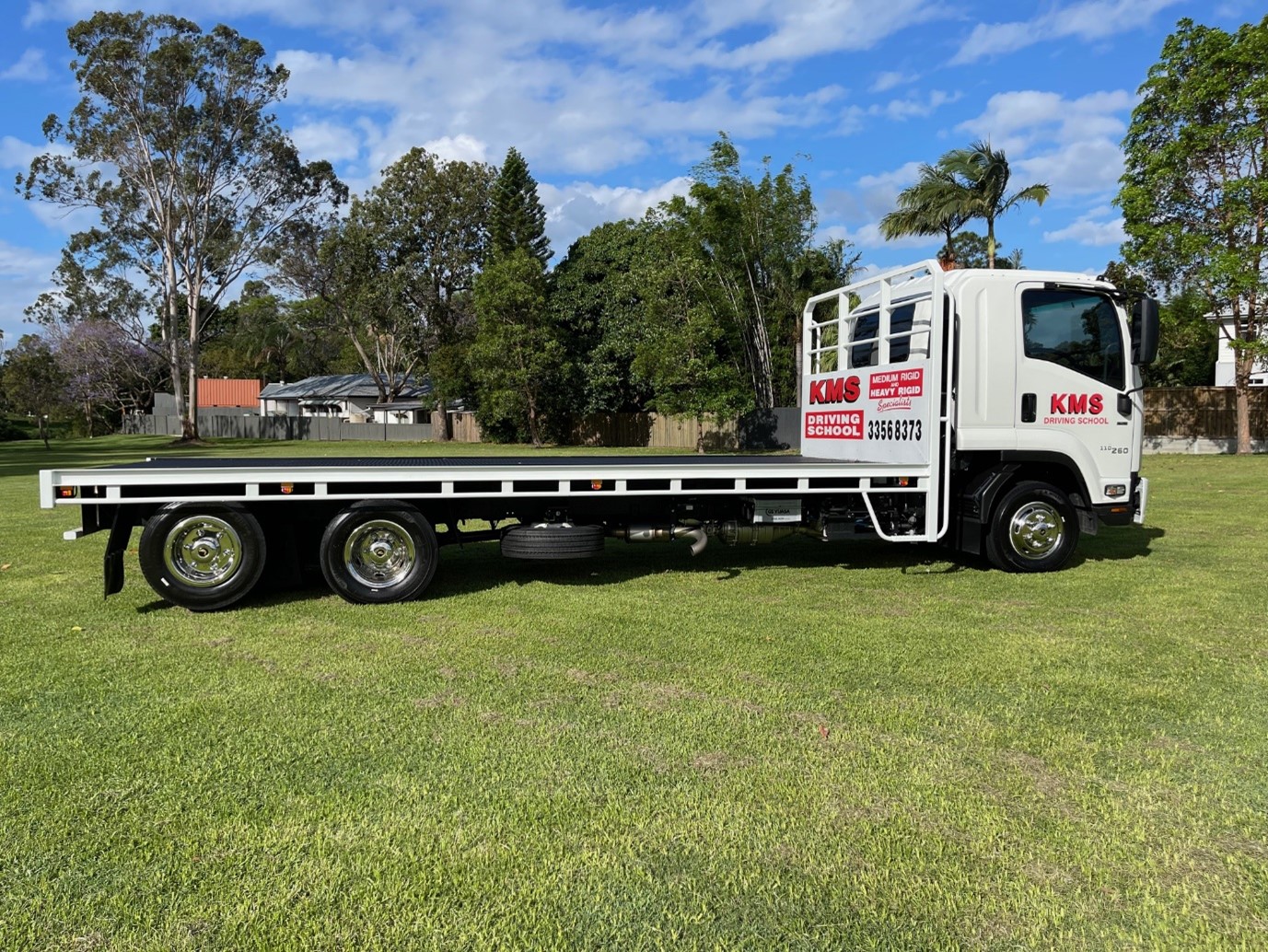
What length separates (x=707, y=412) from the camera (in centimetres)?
3322

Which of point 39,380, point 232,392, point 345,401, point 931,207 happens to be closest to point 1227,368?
point 931,207

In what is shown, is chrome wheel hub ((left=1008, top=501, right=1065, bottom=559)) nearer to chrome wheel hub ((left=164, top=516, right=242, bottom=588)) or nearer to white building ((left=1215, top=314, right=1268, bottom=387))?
chrome wheel hub ((left=164, top=516, right=242, bottom=588))

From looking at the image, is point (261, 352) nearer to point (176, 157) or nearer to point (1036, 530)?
point (176, 157)

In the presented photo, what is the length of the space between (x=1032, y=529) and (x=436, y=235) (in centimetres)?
4462

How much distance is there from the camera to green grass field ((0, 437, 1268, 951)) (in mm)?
2830

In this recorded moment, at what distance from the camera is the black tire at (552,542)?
729 centimetres

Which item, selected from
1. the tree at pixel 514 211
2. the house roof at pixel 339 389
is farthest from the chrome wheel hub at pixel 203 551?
the house roof at pixel 339 389

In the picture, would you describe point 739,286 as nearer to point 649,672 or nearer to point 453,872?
point 649,672

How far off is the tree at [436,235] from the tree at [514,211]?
0.29m

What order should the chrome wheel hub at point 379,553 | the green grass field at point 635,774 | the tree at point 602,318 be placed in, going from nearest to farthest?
the green grass field at point 635,774 → the chrome wheel hub at point 379,553 → the tree at point 602,318

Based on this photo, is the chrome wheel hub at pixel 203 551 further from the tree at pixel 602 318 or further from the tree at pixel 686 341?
the tree at pixel 602 318

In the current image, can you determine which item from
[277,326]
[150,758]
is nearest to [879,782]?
[150,758]

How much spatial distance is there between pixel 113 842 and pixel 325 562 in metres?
3.71

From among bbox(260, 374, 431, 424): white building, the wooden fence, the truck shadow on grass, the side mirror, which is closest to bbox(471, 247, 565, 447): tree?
bbox(260, 374, 431, 424): white building
